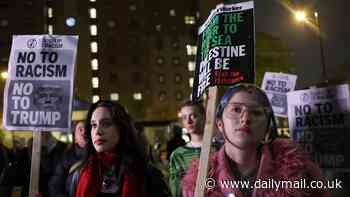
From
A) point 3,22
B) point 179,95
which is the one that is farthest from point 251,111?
point 179,95

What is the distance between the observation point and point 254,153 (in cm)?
353

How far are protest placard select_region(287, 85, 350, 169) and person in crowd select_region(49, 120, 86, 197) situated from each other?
9.05 feet

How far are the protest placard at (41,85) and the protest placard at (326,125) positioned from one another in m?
2.87

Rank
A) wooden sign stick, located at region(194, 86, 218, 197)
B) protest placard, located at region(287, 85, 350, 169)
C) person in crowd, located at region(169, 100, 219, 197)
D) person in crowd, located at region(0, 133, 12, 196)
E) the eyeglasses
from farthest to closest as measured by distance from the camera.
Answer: person in crowd, located at region(0, 133, 12, 196)
protest placard, located at region(287, 85, 350, 169)
person in crowd, located at region(169, 100, 219, 197)
wooden sign stick, located at region(194, 86, 218, 197)
the eyeglasses

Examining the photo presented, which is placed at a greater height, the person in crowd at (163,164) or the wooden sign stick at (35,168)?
the wooden sign stick at (35,168)

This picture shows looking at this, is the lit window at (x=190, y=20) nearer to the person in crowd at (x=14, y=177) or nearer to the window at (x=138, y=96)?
the window at (x=138, y=96)

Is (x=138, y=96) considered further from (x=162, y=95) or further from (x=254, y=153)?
(x=254, y=153)

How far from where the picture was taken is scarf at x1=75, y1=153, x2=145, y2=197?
3.86 m

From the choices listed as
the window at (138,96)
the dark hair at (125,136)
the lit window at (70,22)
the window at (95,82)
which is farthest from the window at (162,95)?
the dark hair at (125,136)

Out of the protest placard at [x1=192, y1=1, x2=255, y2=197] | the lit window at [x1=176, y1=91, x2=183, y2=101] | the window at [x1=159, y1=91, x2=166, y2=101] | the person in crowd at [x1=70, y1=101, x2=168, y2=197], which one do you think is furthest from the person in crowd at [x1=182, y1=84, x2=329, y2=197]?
the lit window at [x1=176, y1=91, x2=183, y2=101]

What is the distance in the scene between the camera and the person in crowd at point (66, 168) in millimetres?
4957

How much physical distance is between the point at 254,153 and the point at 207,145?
0.41 meters

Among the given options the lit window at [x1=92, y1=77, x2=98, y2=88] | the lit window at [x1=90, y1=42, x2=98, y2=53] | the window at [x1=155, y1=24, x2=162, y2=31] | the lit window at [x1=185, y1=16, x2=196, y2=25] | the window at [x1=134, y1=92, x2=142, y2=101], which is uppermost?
the lit window at [x1=185, y1=16, x2=196, y2=25]

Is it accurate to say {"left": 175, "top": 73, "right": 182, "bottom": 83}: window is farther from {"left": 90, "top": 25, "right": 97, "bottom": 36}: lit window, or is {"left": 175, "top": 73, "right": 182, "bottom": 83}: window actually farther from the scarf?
the scarf
